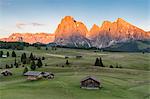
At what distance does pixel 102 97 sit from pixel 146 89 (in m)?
18.5

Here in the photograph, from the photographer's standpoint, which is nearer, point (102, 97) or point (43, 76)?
point (102, 97)

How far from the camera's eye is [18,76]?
107375mm

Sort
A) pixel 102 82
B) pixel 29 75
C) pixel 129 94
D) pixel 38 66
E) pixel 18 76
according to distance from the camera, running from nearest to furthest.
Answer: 1. pixel 129 94
2. pixel 102 82
3. pixel 29 75
4. pixel 18 76
5. pixel 38 66

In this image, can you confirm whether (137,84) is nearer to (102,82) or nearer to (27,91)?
(102,82)

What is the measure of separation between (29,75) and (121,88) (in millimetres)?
29188

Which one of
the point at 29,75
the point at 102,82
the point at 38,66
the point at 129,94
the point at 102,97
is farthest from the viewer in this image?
the point at 38,66

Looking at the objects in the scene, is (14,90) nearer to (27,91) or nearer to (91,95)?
(27,91)

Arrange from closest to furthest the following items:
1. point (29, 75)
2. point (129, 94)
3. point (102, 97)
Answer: point (102, 97), point (129, 94), point (29, 75)

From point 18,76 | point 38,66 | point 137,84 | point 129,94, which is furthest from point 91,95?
point 38,66

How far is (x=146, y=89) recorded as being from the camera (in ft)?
283

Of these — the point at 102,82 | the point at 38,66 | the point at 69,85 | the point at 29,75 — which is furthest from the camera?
the point at 38,66

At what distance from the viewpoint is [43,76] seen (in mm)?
101000

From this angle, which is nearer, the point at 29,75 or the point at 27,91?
the point at 27,91

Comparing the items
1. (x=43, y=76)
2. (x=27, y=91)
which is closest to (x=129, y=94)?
(x=27, y=91)
